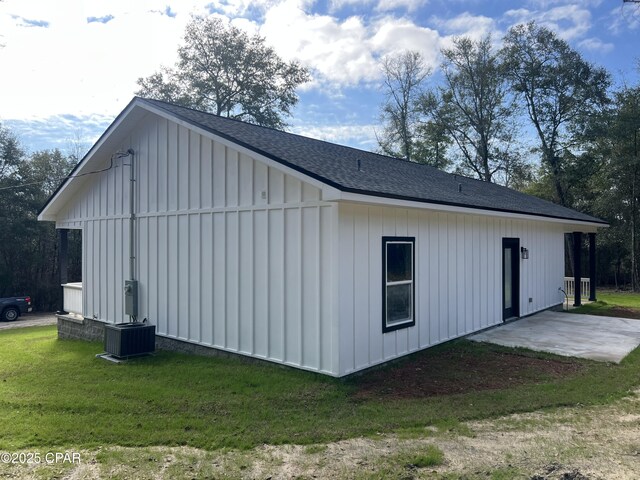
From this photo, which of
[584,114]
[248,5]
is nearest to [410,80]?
[584,114]

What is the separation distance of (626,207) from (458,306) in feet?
55.3

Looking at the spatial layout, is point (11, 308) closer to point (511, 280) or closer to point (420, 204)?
point (420, 204)

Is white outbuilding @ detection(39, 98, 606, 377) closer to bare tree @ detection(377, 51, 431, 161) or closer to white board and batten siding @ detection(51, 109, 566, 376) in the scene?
white board and batten siding @ detection(51, 109, 566, 376)

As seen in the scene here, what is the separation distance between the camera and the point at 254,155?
21.0ft

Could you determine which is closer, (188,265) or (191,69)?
(188,265)

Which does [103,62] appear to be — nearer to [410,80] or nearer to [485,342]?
[485,342]

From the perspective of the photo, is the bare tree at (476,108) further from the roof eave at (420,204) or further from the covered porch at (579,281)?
the roof eave at (420,204)

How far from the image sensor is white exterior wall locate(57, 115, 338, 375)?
6.10m

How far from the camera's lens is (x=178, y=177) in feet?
26.7

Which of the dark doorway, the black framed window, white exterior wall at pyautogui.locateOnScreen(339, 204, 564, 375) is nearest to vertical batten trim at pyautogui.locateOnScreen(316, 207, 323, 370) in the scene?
white exterior wall at pyautogui.locateOnScreen(339, 204, 564, 375)

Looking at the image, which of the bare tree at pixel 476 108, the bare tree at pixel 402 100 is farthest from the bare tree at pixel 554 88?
the bare tree at pixel 402 100

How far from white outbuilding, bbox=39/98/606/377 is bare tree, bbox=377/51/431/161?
18.9 metres

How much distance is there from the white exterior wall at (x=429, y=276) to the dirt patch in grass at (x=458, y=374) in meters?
0.33

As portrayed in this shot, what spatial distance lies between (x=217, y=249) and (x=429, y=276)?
3.58 meters
